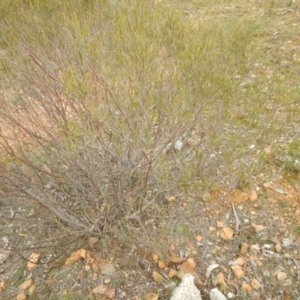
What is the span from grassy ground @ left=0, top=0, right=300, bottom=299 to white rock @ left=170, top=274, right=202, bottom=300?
0.35ft

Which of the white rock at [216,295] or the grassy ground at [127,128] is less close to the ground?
the grassy ground at [127,128]

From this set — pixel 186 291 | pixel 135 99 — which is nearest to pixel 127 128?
pixel 135 99

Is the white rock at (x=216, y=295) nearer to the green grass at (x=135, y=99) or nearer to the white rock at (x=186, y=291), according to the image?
the white rock at (x=186, y=291)

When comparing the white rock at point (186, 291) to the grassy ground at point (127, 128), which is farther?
the grassy ground at point (127, 128)

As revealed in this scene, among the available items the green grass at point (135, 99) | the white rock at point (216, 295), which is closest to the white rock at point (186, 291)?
the white rock at point (216, 295)

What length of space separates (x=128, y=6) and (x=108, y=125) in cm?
124

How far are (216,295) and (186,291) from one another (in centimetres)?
14

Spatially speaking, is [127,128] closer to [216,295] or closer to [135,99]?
[135,99]

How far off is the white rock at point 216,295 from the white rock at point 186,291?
0.07 metres

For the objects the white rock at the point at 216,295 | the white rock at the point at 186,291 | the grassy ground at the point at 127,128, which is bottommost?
the white rock at the point at 216,295

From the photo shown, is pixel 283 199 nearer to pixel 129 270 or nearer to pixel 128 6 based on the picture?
pixel 129 270

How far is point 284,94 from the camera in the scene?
223 centimetres

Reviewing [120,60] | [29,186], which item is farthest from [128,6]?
[29,186]

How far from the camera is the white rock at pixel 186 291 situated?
131 cm
